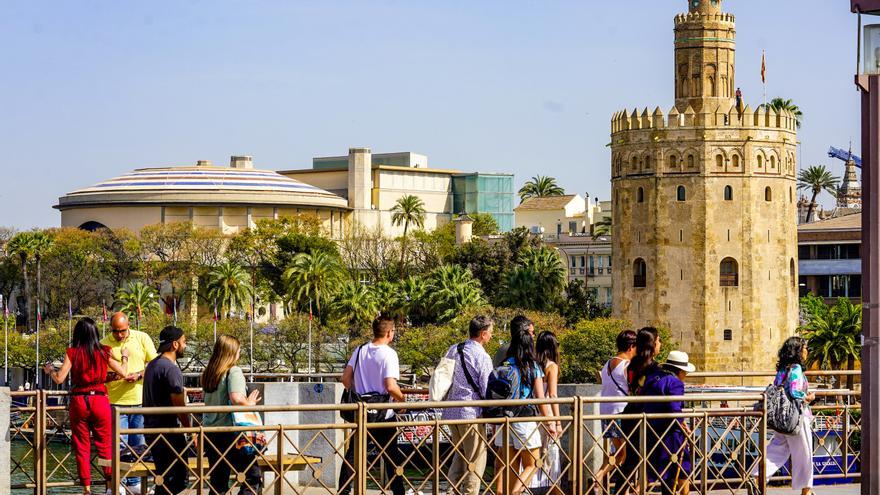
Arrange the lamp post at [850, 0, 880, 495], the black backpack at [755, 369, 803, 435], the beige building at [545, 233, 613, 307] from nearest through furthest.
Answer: the lamp post at [850, 0, 880, 495]
the black backpack at [755, 369, 803, 435]
the beige building at [545, 233, 613, 307]

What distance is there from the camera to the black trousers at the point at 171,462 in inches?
474

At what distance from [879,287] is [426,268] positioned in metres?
84.3

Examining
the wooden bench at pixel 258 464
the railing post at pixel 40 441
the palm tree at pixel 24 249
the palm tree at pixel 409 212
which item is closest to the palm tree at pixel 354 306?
the palm tree at pixel 24 249

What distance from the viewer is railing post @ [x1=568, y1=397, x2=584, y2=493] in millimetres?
12367

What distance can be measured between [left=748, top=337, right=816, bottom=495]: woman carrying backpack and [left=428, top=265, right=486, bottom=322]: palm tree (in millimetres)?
59991

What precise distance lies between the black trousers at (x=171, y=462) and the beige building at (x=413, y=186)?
113m

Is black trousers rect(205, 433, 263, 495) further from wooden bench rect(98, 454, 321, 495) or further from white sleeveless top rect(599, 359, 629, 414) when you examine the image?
white sleeveless top rect(599, 359, 629, 414)

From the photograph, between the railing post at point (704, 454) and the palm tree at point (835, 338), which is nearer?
the railing post at point (704, 454)

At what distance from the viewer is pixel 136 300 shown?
8562 centimetres

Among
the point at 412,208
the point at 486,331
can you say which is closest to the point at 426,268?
the point at 412,208

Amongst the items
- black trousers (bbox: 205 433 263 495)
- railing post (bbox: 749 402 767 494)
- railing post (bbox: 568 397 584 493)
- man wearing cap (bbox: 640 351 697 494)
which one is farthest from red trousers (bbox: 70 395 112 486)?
railing post (bbox: 749 402 767 494)

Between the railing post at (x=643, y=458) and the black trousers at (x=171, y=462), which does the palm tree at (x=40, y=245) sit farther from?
the railing post at (x=643, y=458)

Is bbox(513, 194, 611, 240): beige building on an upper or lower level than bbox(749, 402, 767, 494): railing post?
upper

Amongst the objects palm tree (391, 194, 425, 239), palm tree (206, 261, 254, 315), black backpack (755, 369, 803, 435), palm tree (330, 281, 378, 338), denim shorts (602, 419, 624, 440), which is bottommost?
denim shorts (602, 419, 624, 440)
